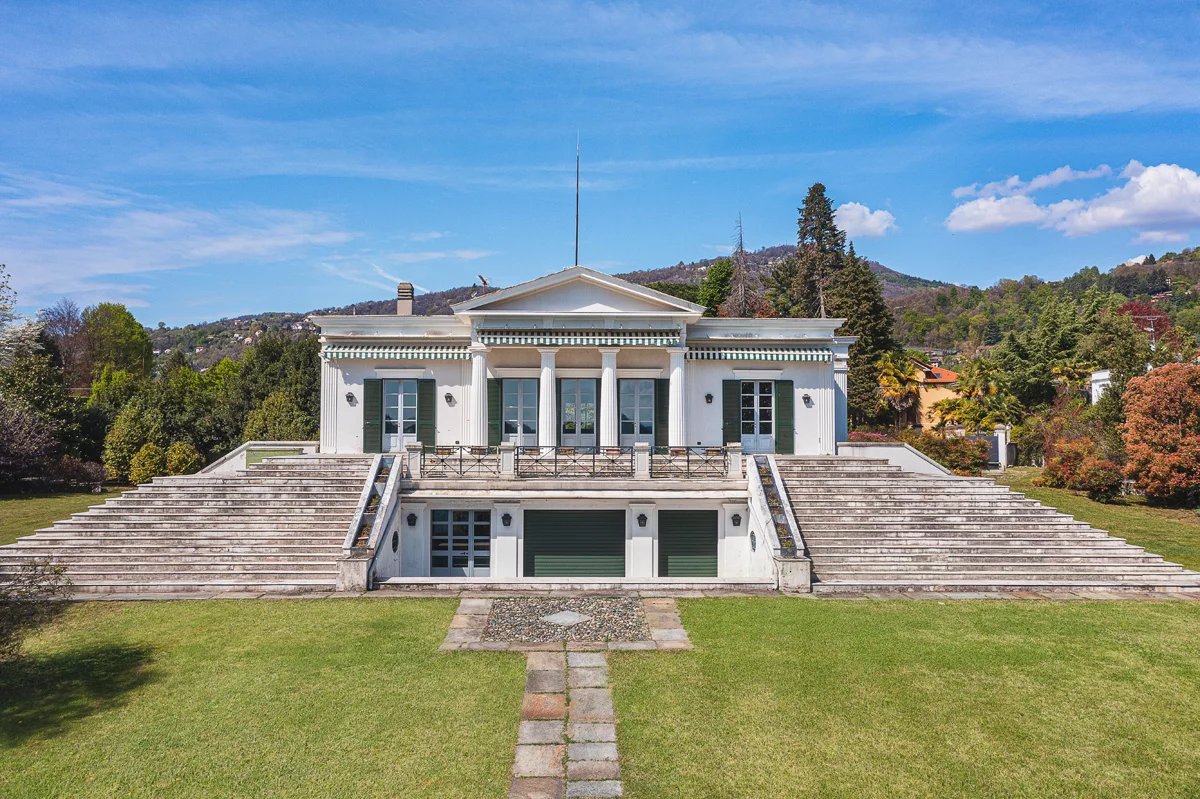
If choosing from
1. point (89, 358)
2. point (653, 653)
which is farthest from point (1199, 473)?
point (89, 358)

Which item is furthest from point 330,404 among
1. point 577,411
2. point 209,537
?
point 577,411

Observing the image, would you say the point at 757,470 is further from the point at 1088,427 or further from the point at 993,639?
the point at 1088,427

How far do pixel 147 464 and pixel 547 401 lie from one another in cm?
2290

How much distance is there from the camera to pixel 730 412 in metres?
22.4

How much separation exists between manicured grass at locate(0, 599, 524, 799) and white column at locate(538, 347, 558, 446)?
29.8 feet

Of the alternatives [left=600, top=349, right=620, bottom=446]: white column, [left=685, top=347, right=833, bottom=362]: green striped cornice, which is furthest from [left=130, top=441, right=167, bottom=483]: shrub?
[left=685, top=347, right=833, bottom=362]: green striped cornice

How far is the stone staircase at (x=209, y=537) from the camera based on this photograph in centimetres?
1489

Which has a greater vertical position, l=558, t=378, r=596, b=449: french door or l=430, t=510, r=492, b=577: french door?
l=558, t=378, r=596, b=449: french door

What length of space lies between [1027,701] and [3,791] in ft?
39.5

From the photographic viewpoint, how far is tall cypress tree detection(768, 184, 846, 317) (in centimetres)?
5666

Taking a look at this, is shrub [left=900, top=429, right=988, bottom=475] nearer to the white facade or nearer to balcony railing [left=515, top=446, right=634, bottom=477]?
the white facade

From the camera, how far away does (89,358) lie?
222 feet

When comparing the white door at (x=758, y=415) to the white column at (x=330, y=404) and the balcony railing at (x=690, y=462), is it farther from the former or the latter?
the white column at (x=330, y=404)

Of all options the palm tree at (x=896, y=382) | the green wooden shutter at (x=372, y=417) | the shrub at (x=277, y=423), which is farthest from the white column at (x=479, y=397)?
the palm tree at (x=896, y=382)
